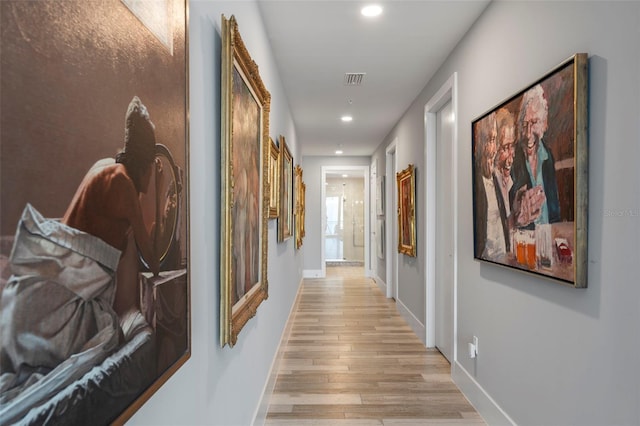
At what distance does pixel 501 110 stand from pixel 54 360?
2254 mm

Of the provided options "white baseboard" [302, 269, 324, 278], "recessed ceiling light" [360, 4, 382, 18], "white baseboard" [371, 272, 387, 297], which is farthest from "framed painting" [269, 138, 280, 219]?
"white baseboard" [302, 269, 324, 278]

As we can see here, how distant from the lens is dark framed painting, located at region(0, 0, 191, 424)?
1.54ft

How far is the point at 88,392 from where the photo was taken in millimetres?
602

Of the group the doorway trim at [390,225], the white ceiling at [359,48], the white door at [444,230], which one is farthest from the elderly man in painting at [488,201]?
the doorway trim at [390,225]

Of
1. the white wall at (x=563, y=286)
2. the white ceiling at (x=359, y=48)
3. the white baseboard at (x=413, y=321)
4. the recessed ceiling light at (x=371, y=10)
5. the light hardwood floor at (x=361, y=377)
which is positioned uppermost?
the white ceiling at (x=359, y=48)

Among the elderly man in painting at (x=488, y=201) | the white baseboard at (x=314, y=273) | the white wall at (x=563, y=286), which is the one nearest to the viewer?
the white wall at (x=563, y=286)

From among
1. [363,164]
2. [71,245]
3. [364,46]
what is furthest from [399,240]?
[71,245]

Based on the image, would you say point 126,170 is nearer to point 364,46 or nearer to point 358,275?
point 364,46

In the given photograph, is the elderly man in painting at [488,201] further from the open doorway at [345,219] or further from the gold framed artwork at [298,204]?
the open doorway at [345,219]

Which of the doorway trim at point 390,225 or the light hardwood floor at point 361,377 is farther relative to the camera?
the doorway trim at point 390,225

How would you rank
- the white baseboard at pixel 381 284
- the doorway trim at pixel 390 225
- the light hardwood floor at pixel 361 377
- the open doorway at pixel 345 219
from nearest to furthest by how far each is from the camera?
the light hardwood floor at pixel 361 377 < the doorway trim at pixel 390 225 < the white baseboard at pixel 381 284 < the open doorway at pixel 345 219

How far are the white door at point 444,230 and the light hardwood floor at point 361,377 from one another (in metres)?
0.26

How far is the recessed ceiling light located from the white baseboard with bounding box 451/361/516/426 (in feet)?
8.30

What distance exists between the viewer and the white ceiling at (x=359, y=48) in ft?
7.89
